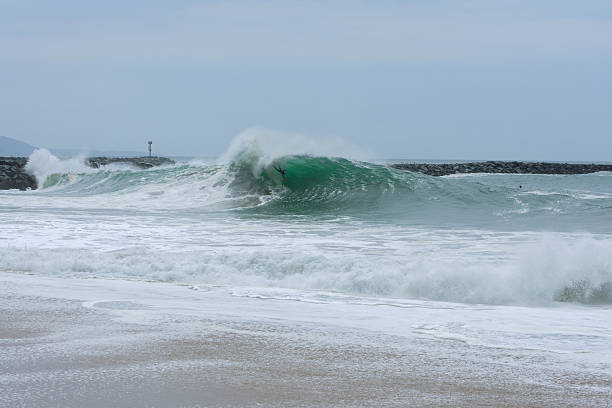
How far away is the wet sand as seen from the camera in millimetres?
3141

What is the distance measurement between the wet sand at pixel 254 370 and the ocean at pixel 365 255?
0.32 metres

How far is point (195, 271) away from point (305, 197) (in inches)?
385

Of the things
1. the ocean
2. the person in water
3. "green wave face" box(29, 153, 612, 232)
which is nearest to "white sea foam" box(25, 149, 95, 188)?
"green wave face" box(29, 153, 612, 232)

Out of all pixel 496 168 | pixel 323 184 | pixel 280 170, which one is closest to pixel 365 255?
pixel 323 184

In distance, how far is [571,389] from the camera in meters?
3.31

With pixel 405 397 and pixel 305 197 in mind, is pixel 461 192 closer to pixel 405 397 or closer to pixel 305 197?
pixel 305 197

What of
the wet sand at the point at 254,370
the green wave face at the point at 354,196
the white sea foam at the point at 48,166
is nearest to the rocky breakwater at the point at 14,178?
the white sea foam at the point at 48,166

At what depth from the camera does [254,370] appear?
3584 millimetres

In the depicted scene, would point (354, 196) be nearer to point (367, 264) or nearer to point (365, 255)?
point (365, 255)

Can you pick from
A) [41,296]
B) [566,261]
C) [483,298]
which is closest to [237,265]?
[41,296]

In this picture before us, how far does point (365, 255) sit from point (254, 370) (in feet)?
14.6

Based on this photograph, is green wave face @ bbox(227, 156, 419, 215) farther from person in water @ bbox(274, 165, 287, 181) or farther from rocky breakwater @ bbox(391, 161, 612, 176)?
rocky breakwater @ bbox(391, 161, 612, 176)

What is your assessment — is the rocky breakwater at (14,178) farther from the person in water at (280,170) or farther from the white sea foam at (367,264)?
the white sea foam at (367,264)

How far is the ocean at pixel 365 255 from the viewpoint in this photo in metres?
5.00
